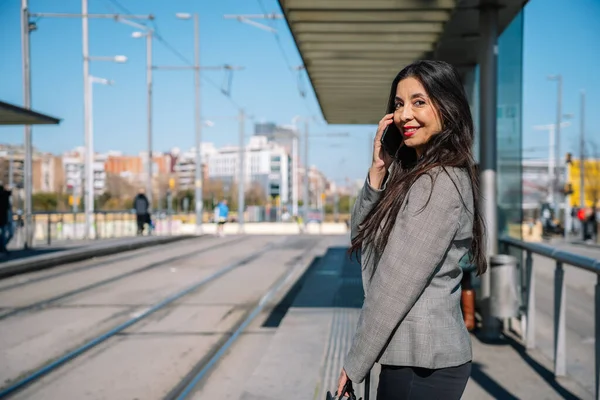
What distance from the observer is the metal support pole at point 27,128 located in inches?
721

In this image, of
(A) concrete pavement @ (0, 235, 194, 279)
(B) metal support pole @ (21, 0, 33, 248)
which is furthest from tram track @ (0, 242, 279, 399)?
(B) metal support pole @ (21, 0, 33, 248)

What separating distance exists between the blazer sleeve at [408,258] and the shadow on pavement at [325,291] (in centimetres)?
555

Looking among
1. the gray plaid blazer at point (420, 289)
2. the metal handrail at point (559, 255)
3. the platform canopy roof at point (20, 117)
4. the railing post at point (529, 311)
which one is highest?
the platform canopy roof at point (20, 117)

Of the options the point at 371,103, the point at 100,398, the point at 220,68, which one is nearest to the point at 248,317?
the point at 100,398

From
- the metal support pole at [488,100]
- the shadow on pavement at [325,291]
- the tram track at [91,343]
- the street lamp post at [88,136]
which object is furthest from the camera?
the street lamp post at [88,136]

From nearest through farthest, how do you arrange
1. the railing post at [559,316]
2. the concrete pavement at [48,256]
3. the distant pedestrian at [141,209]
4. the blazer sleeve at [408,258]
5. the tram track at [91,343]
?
1. the blazer sleeve at [408,258]
2. the railing post at [559,316]
3. the tram track at [91,343]
4. the concrete pavement at [48,256]
5. the distant pedestrian at [141,209]

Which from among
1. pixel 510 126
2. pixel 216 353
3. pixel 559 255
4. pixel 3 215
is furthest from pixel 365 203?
pixel 3 215

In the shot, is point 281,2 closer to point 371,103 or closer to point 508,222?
point 508,222

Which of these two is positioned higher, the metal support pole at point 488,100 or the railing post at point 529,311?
the metal support pole at point 488,100

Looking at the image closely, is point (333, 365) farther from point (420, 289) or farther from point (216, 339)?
point (420, 289)

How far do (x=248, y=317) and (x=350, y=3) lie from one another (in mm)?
4154

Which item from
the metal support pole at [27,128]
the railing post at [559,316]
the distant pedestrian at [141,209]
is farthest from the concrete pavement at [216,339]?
the distant pedestrian at [141,209]

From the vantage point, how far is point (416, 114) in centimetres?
202

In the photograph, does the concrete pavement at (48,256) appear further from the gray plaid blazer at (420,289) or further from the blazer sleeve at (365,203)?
the gray plaid blazer at (420,289)
